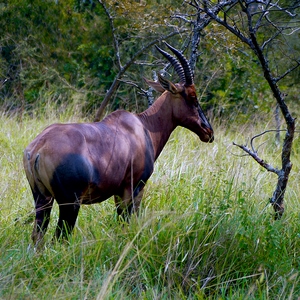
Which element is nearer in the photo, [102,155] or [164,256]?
[164,256]

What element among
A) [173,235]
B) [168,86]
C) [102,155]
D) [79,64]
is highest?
[168,86]

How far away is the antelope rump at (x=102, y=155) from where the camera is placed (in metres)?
4.49

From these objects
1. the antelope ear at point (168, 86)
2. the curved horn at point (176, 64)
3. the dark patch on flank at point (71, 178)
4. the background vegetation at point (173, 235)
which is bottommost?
the background vegetation at point (173, 235)

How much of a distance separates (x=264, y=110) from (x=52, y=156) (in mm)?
8818

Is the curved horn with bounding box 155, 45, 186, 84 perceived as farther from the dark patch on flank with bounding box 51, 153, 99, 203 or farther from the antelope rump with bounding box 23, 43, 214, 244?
the dark patch on flank with bounding box 51, 153, 99, 203

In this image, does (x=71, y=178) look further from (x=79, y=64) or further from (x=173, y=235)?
(x=79, y=64)

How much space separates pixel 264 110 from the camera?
12.6m

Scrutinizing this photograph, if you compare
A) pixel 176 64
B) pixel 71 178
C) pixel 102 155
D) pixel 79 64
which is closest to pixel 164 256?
pixel 71 178

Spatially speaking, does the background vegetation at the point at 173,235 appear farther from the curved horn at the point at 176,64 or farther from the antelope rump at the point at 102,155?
the curved horn at the point at 176,64

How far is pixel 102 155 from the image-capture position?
4.86m

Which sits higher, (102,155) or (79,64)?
(102,155)

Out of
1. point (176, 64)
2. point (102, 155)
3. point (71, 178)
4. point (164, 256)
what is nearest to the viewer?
point (164, 256)

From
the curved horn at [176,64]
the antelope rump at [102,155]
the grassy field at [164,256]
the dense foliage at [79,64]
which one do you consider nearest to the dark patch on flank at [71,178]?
the antelope rump at [102,155]

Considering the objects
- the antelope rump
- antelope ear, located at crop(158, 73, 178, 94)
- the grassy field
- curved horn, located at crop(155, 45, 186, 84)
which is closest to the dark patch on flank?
the antelope rump
